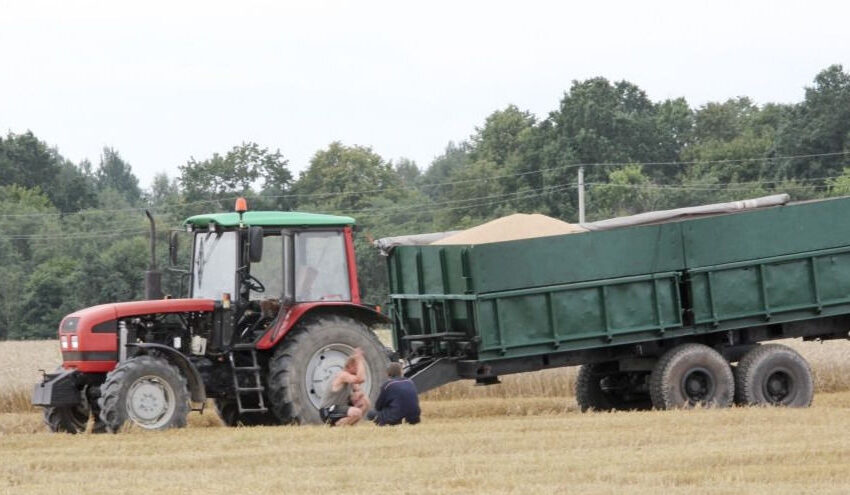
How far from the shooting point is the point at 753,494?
10961 mm

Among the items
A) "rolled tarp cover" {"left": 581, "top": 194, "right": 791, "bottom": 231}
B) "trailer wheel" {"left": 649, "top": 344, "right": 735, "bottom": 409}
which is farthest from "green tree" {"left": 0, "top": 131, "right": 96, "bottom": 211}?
"trailer wheel" {"left": 649, "top": 344, "right": 735, "bottom": 409}

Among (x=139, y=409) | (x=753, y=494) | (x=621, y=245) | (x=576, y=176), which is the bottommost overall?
(x=753, y=494)

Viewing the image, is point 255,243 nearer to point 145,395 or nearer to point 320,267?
point 320,267

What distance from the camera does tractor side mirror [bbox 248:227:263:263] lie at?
16.2 meters

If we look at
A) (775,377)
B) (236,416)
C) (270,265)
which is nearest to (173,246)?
(270,265)

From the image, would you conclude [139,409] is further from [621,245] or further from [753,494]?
[753,494]

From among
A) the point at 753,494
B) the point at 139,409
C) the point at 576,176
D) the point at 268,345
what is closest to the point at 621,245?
the point at 268,345

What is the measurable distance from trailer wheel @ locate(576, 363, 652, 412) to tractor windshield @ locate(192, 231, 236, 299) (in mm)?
5066

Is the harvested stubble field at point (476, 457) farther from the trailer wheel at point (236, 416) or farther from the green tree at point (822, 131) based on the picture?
the green tree at point (822, 131)

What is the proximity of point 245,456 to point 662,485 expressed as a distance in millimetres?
3899

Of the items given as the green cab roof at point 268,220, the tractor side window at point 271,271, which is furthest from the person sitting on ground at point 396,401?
the green cab roof at point 268,220

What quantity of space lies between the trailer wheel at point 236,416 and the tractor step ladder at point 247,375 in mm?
523

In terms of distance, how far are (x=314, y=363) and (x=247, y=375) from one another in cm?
74

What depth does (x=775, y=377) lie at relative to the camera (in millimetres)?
18938
